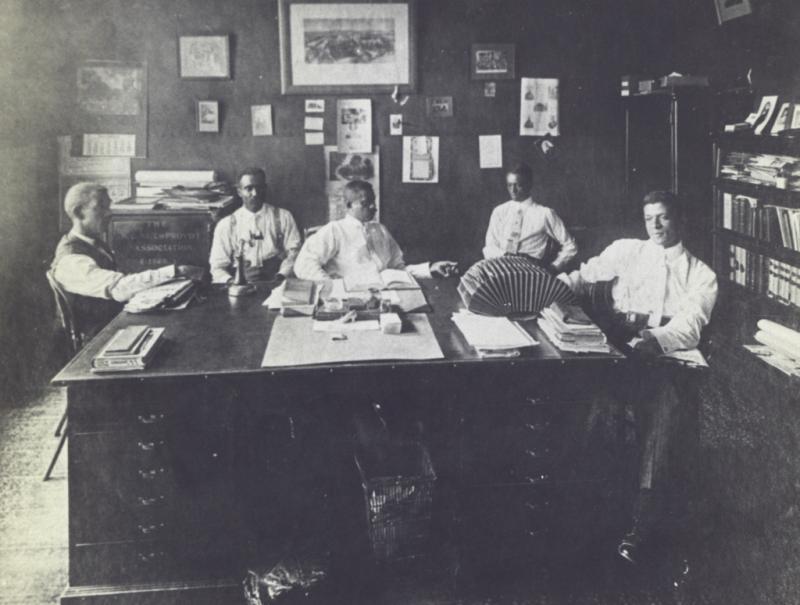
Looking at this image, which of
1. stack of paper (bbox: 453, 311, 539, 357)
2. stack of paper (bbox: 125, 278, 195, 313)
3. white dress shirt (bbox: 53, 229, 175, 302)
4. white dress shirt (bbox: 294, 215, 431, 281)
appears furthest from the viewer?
white dress shirt (bbox: 294, 215, 431, 281)

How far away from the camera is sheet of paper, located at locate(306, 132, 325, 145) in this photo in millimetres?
4766

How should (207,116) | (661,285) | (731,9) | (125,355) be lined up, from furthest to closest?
(207,116) < (731,9) < (661,285) < (125,355)

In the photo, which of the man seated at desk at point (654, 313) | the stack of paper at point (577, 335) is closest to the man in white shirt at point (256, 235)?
the man seated at desk at point (654, 313)

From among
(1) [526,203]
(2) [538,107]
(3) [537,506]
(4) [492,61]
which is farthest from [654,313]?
(4) [492,61]

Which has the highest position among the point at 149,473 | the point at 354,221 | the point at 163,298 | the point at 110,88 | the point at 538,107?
the point at 110,88

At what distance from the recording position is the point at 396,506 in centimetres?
219

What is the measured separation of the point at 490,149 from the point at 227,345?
3019 mm

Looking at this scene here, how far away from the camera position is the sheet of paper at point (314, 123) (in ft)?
15.6

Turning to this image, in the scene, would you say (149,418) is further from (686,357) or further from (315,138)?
(315,138)

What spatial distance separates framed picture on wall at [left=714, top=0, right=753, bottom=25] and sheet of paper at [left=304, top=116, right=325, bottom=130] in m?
2.51

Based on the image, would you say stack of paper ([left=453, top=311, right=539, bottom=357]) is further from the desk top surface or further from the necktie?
the necktie

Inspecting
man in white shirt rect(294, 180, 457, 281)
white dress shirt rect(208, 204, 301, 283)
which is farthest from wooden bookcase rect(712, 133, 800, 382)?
white dress shirt rect(208, 204, 301, 283)

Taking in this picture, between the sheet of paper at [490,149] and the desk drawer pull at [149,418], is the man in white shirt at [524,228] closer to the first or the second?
the sheet of paper at [490,149]

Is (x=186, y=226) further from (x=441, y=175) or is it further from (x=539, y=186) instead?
(x=539, y=186)
